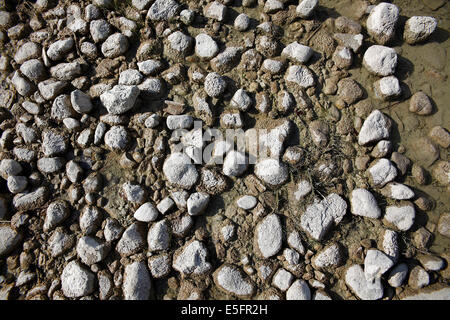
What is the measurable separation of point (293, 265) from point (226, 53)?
153 centimetres

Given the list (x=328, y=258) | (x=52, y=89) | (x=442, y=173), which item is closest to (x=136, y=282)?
(x=328, y=258)

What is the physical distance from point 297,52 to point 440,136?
113 centimetres

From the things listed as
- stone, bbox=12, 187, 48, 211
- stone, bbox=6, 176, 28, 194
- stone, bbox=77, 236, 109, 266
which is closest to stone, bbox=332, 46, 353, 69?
stone, bbox=77, 236, 109, 266

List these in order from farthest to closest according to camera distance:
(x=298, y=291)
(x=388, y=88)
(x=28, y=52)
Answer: (x=28, y=52), (x=388, y=88), (x=298, y=291)

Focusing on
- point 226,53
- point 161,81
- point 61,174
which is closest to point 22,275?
point 61,174

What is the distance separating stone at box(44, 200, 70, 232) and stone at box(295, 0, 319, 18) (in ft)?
7.22

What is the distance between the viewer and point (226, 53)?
2.09 m

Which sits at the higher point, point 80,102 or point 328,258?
point 80,102

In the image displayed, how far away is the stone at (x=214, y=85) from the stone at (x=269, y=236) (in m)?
0.92

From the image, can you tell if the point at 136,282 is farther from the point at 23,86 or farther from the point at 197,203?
the point at 23,86

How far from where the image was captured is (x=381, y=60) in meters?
1.99

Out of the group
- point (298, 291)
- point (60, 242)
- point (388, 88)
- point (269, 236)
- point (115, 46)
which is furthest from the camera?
point (115, 46)

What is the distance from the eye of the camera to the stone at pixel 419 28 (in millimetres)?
2029

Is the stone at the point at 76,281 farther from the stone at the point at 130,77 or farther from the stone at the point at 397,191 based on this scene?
the stone at the point at 397,191
